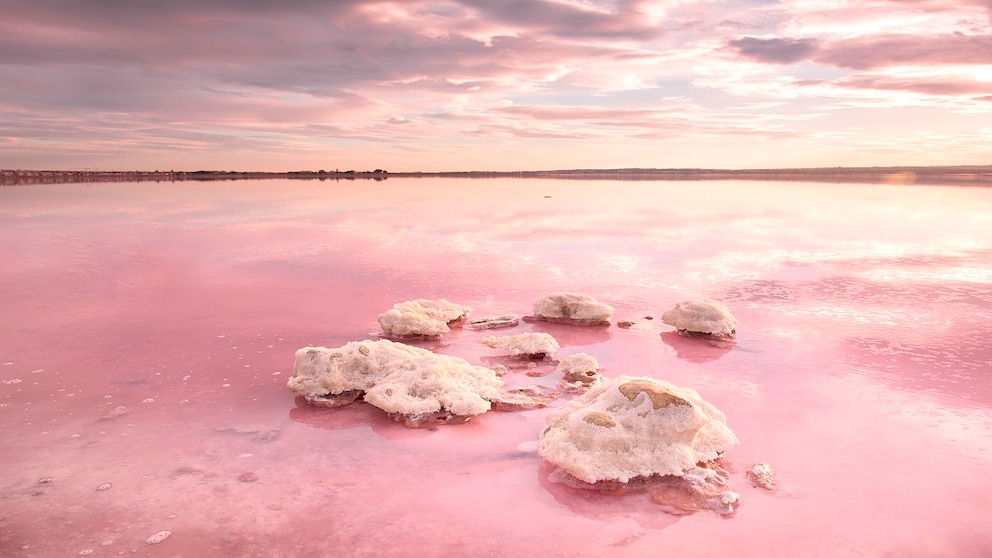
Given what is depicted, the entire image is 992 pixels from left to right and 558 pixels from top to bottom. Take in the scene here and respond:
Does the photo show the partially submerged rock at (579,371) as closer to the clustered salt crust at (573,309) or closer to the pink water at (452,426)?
the pink water at (452,426)

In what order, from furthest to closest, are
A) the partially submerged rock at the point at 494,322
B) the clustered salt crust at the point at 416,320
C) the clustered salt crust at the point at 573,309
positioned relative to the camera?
the clustered salt crust at the point at 573,309 < the partially submerged rock at the point at 494,322 < the clustered salt crust at the point at 416,320

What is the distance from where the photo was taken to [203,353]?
8117mm

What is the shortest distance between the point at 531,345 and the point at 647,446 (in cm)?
318

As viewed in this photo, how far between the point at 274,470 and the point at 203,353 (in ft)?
12.1

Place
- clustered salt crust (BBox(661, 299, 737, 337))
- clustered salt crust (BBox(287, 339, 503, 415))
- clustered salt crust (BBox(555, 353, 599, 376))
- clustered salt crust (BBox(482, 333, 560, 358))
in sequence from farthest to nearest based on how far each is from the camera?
clustered salt crust (BBox(661, 299, 737, 337))
clustered salt crust (BBox(482, 333, 560, 358))
clustered salt crust (BBox(555, 353, 599, 376))
clustered salt crust (BBox(287, 339, 503, 415))

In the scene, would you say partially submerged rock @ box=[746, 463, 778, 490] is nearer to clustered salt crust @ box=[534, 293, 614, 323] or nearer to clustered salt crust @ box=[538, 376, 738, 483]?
clustered salt crust @ box=[538, 376, 738, 483]

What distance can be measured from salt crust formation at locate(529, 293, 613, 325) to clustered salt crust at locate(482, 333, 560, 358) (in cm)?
164

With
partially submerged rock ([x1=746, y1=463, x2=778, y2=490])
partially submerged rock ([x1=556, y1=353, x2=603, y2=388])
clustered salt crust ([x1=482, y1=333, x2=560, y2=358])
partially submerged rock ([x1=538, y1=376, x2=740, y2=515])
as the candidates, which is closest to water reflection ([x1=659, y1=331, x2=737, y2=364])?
partially submerged rock ([x1=556, y1=353, x2=603, y2=388])

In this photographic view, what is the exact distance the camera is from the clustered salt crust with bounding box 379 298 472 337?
29.7 feet

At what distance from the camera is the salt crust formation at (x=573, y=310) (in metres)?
9.97

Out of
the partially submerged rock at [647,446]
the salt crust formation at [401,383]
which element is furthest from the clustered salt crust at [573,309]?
the partially submerged rock at [647,446]

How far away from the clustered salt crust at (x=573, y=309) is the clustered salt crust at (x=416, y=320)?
4.95 feet

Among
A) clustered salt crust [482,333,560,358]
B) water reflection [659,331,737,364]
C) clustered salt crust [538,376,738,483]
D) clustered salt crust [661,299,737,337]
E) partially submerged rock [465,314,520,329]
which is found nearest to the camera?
clustered salt crust [538,376,738,483]

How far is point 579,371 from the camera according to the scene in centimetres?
746
